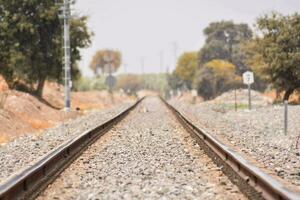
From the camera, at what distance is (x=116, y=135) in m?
19.1

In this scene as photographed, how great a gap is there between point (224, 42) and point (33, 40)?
72.8 m

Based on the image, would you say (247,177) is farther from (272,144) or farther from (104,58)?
(104,58)

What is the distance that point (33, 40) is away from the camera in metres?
50.2

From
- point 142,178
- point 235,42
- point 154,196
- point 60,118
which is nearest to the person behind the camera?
point 154,196

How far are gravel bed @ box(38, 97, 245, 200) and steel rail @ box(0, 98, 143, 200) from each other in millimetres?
167

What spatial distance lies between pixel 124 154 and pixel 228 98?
54.8 meters

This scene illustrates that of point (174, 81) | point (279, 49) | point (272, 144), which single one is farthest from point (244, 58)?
point (272, 144)

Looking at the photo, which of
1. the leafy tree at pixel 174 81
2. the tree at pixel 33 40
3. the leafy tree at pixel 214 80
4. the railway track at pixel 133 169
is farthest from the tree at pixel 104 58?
the railway track at pixel 133 169

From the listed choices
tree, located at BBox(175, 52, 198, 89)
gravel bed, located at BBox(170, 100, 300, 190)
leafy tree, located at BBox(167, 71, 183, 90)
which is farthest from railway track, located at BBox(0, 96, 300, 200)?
leafy tree, located at BBox(167, 71, 183, 90)

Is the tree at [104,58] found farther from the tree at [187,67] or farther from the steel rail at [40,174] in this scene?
the steel rail at [40,174]

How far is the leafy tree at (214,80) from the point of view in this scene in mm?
94169

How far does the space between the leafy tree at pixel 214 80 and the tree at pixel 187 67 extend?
35555mm

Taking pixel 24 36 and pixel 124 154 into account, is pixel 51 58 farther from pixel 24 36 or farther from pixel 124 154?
pixel 124 154

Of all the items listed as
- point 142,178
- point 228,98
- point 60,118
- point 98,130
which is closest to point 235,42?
point 228,98
